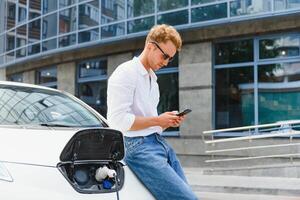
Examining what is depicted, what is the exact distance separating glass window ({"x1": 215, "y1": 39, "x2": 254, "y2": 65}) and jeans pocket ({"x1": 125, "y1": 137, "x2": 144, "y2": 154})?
1197 cm

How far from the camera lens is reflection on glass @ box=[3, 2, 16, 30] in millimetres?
22503

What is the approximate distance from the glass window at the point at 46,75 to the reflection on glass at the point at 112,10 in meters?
4.18

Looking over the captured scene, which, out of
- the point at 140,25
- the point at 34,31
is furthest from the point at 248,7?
the point at 34,31

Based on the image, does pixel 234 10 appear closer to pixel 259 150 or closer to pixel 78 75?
pixel 259 150

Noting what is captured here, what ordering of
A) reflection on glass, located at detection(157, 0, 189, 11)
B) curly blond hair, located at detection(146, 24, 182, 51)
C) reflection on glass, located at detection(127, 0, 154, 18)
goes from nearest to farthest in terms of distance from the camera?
curly blond hair, located at detection(146, 24, 182, 51) < reflection on glass, located at detection(157, 0, 189, 11) < reflection on glass, located at detection(127, 0, 154, 18)

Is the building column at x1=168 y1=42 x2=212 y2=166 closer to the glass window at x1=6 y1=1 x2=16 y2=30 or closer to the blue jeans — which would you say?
the glass window at x1=6 y1=1 x2=16 y2=30

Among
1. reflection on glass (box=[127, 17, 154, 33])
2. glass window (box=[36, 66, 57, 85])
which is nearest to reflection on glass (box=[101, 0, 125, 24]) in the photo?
reflection on glass (box=[127, 17, 154, 33])

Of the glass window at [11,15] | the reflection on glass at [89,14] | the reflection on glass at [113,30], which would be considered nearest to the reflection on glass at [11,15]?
the glass window at [11,15]

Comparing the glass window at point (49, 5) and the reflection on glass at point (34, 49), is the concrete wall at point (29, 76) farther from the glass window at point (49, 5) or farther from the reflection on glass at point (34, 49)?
the glass window at point (49, 5)

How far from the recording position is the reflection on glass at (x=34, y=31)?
19906 millimetres

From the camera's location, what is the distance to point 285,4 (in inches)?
523

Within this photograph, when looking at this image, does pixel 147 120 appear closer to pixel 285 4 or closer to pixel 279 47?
pixel 285 4

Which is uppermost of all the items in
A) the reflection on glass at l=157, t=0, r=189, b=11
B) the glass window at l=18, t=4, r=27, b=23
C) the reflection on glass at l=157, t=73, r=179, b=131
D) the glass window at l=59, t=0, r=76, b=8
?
the glass window at l=18, t=4, r=27, b=23

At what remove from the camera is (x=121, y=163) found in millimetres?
3203
